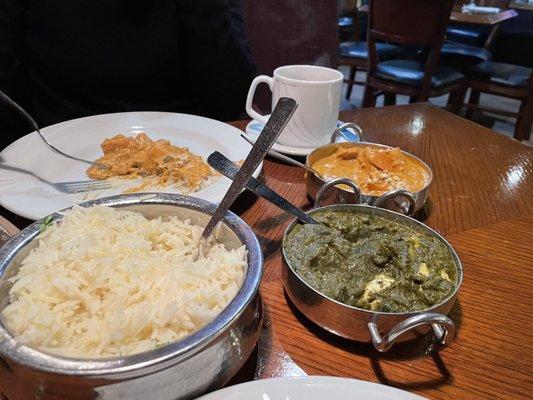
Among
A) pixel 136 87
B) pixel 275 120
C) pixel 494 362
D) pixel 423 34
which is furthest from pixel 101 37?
pixel 423 34

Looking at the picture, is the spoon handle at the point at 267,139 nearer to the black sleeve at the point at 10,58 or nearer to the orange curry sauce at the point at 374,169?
the orange curry sauce at the point at 374,169

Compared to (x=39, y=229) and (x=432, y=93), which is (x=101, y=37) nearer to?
(x=39, y=229)

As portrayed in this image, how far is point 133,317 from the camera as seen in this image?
0.52 meters

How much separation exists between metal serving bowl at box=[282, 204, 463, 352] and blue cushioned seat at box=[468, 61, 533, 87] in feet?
11.5

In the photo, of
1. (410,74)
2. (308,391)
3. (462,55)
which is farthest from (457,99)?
(308,391)

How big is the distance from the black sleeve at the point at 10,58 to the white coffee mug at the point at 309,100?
2.92ft

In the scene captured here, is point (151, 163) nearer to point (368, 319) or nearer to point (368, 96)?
point (368, 319)

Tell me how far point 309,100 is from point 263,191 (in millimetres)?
401

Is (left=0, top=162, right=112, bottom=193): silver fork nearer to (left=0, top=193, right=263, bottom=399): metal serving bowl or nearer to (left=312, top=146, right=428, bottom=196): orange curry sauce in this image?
(left=0, top=193, right=263, bottom=399): metal serving bowl

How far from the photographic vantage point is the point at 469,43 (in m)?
5.00

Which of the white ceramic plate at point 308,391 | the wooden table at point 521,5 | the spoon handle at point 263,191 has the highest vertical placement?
the spoon handle at point 263,191

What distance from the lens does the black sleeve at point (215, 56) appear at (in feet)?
5.17

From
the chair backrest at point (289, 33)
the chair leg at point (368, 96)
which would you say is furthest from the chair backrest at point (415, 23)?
the chair backrest at point (289, 33)

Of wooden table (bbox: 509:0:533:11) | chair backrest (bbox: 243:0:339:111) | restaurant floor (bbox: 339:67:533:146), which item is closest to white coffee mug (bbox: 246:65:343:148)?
chair backrest (bbox: 243:0:339:111)
